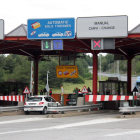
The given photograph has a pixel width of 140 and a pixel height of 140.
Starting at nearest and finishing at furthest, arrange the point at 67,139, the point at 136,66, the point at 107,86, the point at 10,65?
the point at 67,139 < the point at 107,86 < the point at 10,65 < the point at 136,66

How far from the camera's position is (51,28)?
25.1 metres

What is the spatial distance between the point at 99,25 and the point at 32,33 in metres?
5.10

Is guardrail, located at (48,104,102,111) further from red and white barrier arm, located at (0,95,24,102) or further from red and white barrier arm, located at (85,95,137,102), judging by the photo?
red and white barrier arm, located at (0,95,24,102)

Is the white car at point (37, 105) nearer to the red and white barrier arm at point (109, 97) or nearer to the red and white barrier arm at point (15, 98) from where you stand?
the red and white barrier arm at point (15, 98)

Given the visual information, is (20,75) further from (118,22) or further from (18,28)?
(118,22)

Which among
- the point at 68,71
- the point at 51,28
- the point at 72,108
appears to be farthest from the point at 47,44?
the point at 68,71

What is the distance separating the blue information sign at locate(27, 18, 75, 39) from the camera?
24.9m

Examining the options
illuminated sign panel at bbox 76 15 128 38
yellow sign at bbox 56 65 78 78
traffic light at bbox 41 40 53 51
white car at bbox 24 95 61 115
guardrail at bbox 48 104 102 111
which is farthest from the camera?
yellow sign at bbox 56 65 78 78

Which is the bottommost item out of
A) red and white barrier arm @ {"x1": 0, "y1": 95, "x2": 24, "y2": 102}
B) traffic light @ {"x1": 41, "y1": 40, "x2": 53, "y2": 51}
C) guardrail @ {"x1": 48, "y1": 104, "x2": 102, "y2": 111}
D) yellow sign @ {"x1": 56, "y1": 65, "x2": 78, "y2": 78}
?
guardrail @ {"x1": 48, "y1": 104, "x2": 102, "y2": 111}

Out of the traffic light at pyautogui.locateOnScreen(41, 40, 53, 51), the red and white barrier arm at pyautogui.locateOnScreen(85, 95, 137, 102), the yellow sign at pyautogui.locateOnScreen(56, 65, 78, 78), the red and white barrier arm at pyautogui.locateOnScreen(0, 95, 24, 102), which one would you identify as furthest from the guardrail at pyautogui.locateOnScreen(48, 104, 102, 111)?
Result: the yellow sign at pyautogui.locateOnScreen(56, 65, 78, 78)

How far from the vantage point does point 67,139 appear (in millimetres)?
11164

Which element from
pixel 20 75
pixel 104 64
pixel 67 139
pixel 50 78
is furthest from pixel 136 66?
pixel 67 139

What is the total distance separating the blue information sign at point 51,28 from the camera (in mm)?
24891

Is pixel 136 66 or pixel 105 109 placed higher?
pixel 136 66
